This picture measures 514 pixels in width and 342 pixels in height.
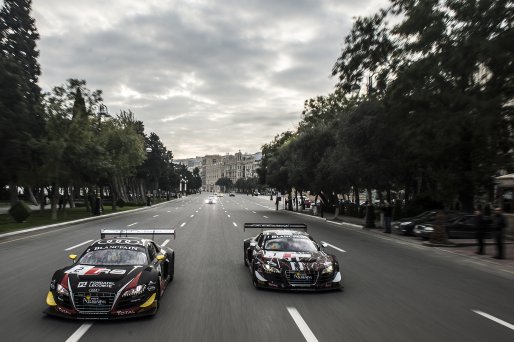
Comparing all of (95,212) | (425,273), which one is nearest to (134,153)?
(95,212)

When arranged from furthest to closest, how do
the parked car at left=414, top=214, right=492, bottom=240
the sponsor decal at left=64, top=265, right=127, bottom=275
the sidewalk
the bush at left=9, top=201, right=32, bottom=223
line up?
the bush at left=9, top=201, right=32, bottom=223 → the parked car at left=414, top=214, right=492, bottom=240 → the sidewalk → the sponsor decal at left=64, top=265, right=127, bottom=275

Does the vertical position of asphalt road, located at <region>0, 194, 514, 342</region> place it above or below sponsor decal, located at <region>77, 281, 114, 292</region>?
below

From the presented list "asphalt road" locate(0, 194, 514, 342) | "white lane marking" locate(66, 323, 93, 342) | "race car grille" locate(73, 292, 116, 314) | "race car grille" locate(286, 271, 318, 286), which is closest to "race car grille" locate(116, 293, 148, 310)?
"race car grille" locate(73, 292, 116, 314)

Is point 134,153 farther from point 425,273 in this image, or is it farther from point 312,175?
point 425,273

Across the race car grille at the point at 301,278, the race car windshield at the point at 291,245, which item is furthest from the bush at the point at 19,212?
the race car grille at the point at 301,278

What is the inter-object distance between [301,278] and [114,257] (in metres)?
3.76

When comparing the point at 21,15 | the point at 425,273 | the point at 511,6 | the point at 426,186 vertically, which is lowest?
the point at 425,273

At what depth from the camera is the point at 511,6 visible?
14.5 meters

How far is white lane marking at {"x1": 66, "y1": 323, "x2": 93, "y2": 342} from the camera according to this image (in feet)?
21.0

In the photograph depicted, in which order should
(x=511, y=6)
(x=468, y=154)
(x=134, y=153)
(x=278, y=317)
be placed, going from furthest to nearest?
(x=134, y=153), (x=468, y=154), (x=511, y=6), (x=278, y=317)

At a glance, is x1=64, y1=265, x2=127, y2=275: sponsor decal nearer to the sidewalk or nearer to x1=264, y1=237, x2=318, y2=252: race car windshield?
x1=264, y1=237, x2=318, y2=252: race car windshield

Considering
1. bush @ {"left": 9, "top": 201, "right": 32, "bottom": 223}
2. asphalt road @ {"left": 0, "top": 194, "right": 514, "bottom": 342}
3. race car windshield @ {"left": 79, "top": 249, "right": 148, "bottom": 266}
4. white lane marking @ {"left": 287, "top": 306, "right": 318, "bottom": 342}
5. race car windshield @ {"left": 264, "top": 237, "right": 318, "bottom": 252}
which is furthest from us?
bush @ {"left": 9, "top": 201, "right": 32, "bottom": 223}

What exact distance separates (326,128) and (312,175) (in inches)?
193

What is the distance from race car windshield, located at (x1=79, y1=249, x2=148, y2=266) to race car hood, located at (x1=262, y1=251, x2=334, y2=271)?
2814mm
